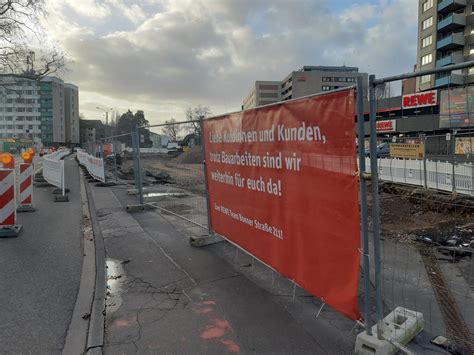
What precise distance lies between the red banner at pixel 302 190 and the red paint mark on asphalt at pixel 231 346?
34.9 inches

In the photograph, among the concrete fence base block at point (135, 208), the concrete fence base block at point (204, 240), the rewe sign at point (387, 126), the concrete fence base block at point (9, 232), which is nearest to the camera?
the rewe sign at point (387, 126)

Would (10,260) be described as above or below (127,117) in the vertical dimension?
below

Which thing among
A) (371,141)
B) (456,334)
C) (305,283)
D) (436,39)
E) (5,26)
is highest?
(436,39)

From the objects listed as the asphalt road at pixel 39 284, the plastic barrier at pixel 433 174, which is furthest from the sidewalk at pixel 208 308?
the plastic barrier at pixel 433 174

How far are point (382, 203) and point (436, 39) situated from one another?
58796 millimetres

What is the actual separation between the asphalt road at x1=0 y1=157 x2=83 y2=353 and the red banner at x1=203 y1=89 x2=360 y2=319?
93.2 inches

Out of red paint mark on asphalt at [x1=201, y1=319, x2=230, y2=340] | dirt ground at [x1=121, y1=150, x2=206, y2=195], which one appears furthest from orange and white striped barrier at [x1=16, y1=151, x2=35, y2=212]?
red paint mark on asphalt at [x1=201, y1=319, x2=230, y2=340]

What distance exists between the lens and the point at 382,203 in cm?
1082

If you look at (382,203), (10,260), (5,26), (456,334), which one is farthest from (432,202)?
(5,26)

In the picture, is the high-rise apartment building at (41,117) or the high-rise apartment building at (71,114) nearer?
the high-rise apartment building at (41,117)

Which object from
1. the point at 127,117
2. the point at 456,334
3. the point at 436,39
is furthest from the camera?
the point at 127,117

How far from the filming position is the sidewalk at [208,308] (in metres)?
3.41

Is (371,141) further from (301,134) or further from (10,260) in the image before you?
(10,260)

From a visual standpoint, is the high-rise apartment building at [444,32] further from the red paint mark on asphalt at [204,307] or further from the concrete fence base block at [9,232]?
the red paint mark on asphalt at [204,307]
